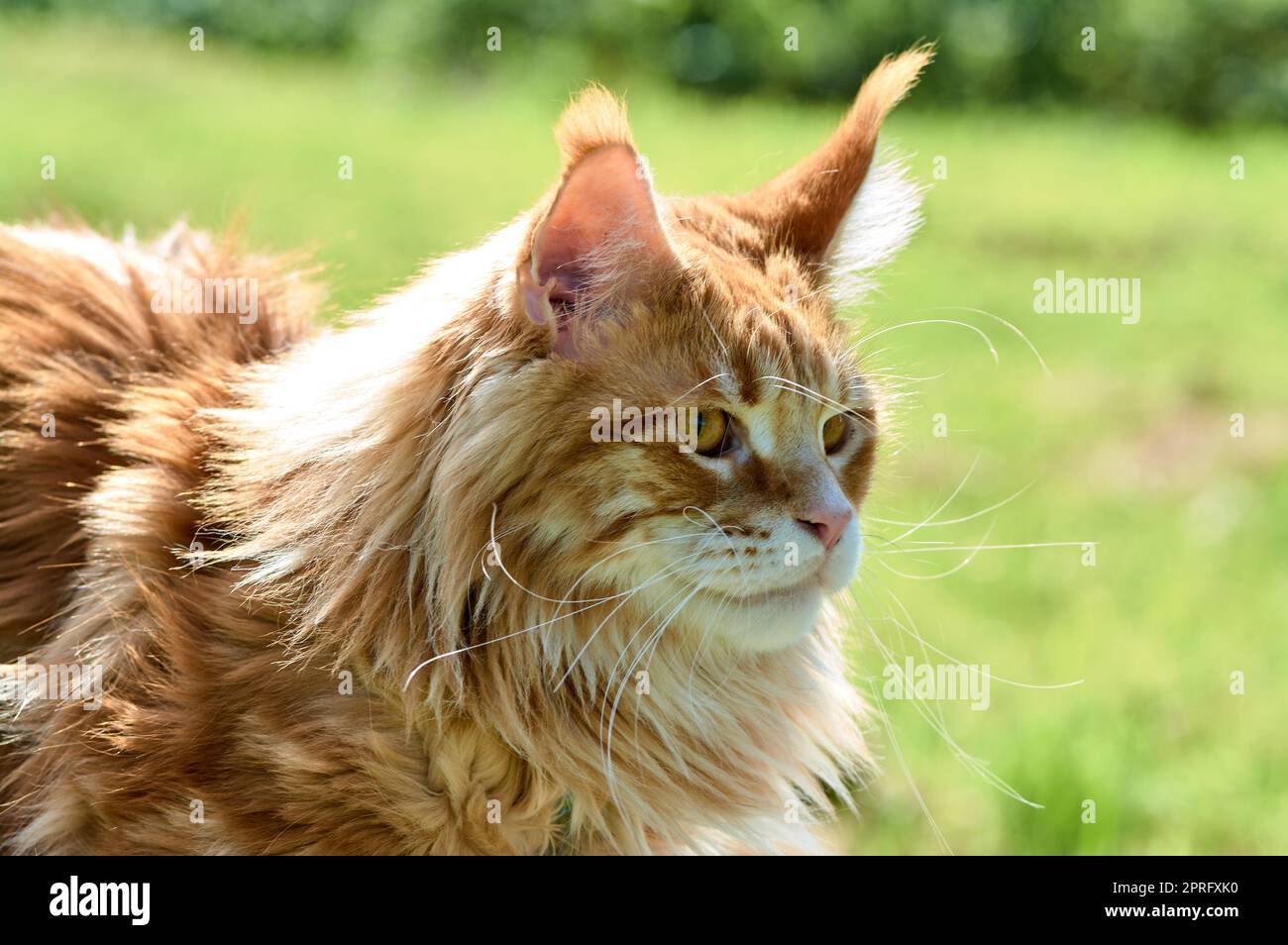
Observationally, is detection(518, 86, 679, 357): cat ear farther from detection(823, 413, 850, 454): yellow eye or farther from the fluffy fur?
detection(823, 413, 850, 454): yellow eye

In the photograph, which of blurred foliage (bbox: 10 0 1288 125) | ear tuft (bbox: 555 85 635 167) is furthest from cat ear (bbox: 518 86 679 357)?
blurred foliage (bbox: 10 0 1288 125)

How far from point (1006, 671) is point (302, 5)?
968cm

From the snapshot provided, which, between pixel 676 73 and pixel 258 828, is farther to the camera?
pixel 676 73

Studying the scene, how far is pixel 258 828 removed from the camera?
2.33 meters

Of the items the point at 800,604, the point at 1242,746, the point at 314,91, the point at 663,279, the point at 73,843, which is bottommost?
the point at 1242,746

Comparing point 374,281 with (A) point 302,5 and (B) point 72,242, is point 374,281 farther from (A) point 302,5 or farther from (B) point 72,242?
(A) point 302,5

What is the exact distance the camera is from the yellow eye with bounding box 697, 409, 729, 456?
2283 mm

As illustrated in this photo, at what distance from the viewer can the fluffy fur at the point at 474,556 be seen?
2.25m

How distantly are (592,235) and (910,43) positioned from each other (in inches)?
341

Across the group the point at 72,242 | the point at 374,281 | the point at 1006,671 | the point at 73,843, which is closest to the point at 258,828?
the point at 73,843

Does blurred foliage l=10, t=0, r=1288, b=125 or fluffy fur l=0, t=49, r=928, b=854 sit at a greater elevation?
blurred foliage l=10, t=0, r=1288, b=125

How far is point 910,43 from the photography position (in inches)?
399

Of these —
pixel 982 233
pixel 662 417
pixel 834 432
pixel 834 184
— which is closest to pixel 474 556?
pixel 662 417

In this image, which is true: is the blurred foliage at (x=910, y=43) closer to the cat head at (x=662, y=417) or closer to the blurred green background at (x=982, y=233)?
the blurred green background at (x=982, y=233)
